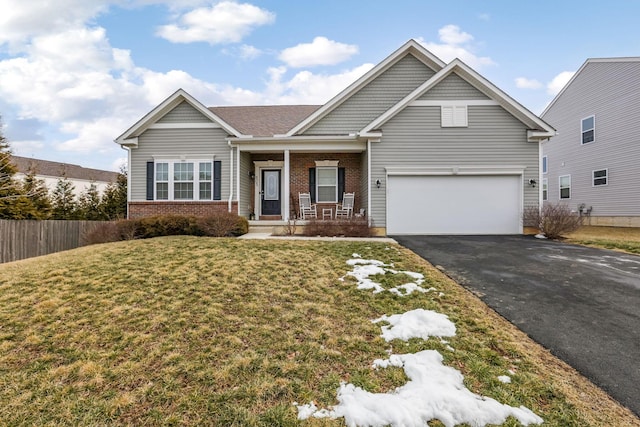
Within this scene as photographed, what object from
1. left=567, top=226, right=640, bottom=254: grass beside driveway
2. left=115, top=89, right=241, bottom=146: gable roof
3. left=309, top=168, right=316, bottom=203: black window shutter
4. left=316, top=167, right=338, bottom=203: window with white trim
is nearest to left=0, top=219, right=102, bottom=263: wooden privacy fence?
left=115, top=89, right=241, bottom=146: gable roof

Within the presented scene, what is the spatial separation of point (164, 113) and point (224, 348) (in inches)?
463

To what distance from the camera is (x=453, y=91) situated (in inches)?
460

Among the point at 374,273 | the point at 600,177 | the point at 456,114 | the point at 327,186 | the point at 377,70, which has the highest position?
the point at 377,70

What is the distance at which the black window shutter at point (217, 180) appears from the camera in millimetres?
12398

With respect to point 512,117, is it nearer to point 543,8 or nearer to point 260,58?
point 543,8

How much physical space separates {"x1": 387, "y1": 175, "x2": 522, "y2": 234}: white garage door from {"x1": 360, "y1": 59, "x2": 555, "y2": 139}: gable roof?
1.99 m

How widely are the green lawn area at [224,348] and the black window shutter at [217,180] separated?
646cm

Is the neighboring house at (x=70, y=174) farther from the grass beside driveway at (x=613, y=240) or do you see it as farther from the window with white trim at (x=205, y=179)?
the grass beside driveway at (x=613, y=240)

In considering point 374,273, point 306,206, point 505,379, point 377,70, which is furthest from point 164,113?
point 505,379

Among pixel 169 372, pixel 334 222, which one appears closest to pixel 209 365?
pixel 169 372

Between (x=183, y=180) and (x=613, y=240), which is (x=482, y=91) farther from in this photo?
(x=183, y=180)

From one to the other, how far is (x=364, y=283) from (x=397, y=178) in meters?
7.05

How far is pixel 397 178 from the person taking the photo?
38.5 ft

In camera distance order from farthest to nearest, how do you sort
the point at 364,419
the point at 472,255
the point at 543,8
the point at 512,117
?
the point at 543,8
the point at 512,117
the point at 472,255
the point at 364,419
